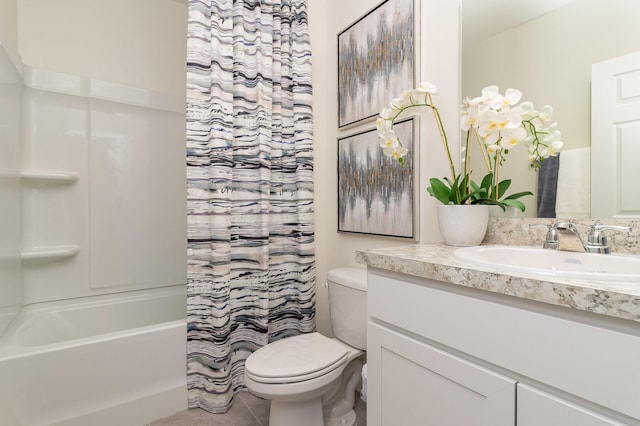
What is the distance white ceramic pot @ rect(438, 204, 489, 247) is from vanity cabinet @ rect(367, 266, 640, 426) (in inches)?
13.6

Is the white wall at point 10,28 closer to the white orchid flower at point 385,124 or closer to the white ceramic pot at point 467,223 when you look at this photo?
the white orchid flower at point 385,124

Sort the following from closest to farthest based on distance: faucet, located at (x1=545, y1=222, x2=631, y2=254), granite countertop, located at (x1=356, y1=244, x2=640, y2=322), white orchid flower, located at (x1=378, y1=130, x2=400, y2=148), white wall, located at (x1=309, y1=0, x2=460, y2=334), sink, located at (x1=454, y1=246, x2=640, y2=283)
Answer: granite countertop, located at (x1=356, y1=244, x2=640, y2=322), sink, located at (x1=454, y1=246, x2=640, y2=283), faucet, located at (x1=545, y1=222, x2=631, y2=254), white orchid flower, located at (x1=378, y1=130, x2=400, y2=148), white wall, located at (x1=309, y1=0, x2=460, y2=334)

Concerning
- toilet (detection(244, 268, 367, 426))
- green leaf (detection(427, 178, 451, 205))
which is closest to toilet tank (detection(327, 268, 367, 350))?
toilet (detection(244, 268, 367, 426))

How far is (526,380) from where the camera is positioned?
65cm

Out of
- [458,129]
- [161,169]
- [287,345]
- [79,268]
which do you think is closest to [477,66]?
[458,129]

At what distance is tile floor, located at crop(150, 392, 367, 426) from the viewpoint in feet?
5.06

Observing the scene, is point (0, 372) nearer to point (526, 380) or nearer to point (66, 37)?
point (526, 380)

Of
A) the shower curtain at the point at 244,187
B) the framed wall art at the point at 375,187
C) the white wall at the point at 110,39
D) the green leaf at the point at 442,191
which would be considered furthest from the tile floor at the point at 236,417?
the white wall at the point at 110,39

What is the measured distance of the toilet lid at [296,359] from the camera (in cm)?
123

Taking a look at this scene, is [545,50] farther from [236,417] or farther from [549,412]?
[236,417]

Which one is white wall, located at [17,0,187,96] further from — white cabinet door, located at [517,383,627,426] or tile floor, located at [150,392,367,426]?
white cabinet door, located at [517,383,627,426]

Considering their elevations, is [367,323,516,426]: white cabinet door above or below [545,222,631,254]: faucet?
below

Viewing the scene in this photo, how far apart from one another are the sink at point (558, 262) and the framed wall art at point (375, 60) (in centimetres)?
87

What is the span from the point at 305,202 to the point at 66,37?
193 centimetres
